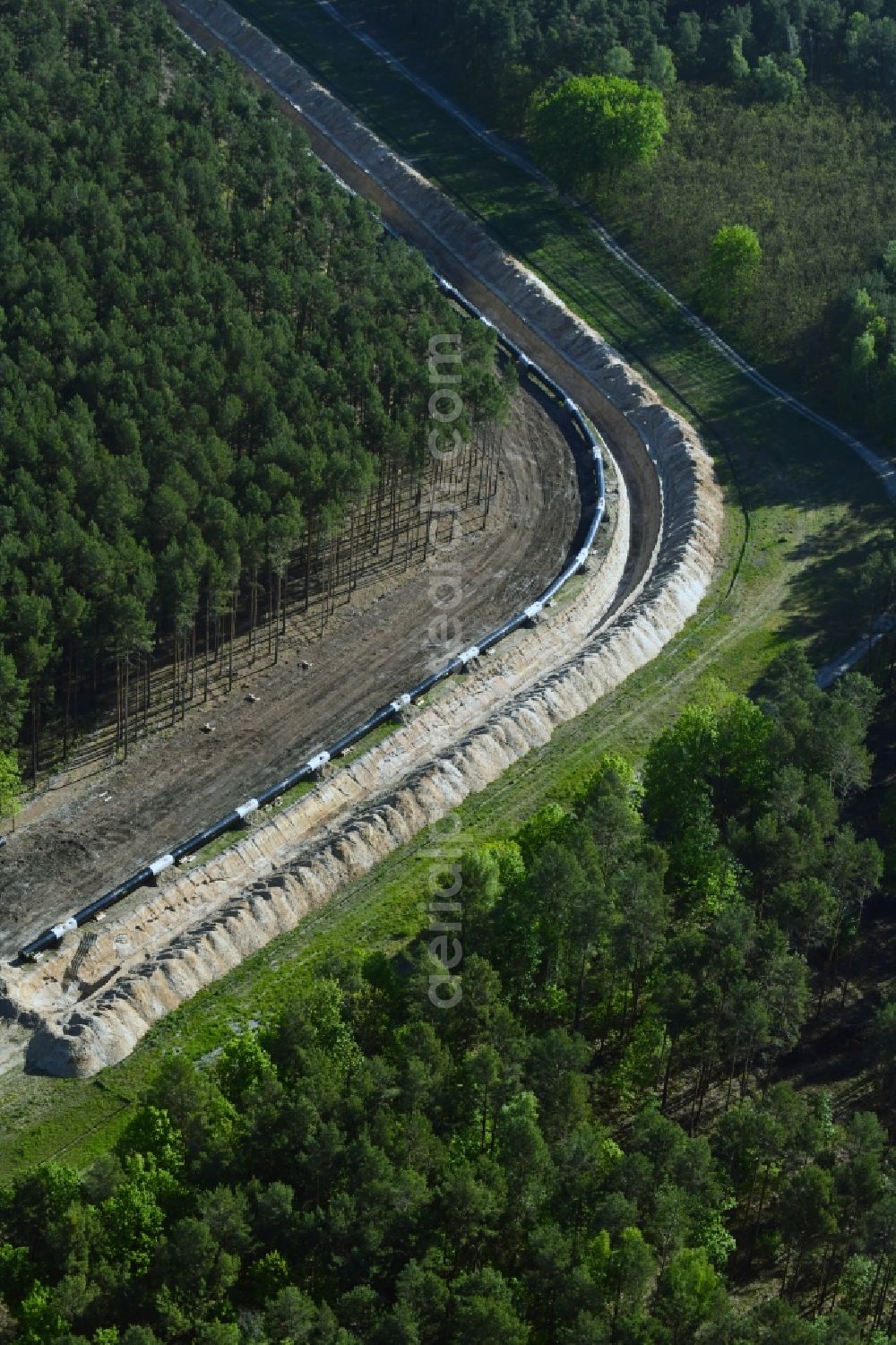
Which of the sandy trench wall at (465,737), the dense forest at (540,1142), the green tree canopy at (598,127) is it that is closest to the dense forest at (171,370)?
the sandy trench wall at (465,737)

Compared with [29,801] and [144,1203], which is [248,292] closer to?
[29,801]

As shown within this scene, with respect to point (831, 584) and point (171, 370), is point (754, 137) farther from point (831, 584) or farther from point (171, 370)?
point (171, 370)

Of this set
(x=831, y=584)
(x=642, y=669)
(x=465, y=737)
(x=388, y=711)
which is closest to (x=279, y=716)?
(x=388, y=711)

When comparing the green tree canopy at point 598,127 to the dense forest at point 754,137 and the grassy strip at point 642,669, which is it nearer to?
the dense forest at point 754,137

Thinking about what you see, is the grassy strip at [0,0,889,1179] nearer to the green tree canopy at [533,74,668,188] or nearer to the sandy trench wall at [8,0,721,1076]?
the sandy trench wall at [8,0,721,1076]

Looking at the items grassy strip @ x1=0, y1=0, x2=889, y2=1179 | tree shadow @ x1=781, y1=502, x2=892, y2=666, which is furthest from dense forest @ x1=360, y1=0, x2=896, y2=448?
tree shadow @ x1=781, y1=502, x2=892, y2=666
